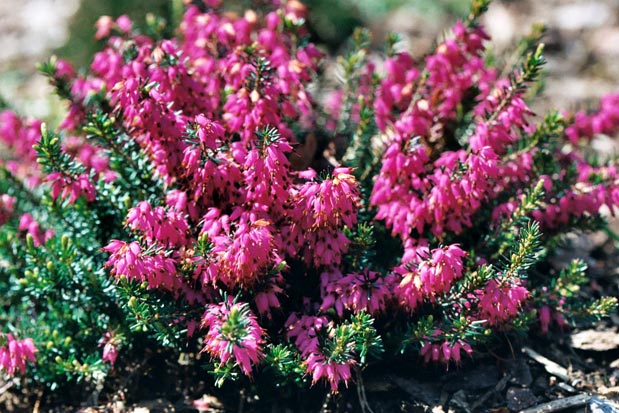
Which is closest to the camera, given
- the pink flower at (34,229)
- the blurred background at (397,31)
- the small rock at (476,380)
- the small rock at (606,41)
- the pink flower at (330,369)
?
the pink flower at (330,369)

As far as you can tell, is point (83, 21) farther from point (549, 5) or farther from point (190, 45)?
point (549, 5)

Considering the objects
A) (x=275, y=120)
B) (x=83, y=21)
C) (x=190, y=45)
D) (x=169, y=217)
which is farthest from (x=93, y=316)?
(x=83, y=21)

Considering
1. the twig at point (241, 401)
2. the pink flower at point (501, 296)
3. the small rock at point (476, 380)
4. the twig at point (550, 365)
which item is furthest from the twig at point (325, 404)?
the twig at point (550, 365)

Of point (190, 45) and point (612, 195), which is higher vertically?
point (190, 45)

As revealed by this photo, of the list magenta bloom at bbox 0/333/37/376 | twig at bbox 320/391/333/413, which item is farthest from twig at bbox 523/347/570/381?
magenta bloom at bbox 0/333/37/376

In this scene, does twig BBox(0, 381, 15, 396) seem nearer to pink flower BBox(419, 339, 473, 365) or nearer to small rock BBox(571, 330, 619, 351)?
pink flower BBox(419, 339, 473, 365)

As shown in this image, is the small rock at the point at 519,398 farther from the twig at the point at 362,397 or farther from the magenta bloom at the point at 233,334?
the magenta bloom at the point at 233,334

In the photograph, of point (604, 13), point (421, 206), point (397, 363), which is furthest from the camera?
point (604, 13)
